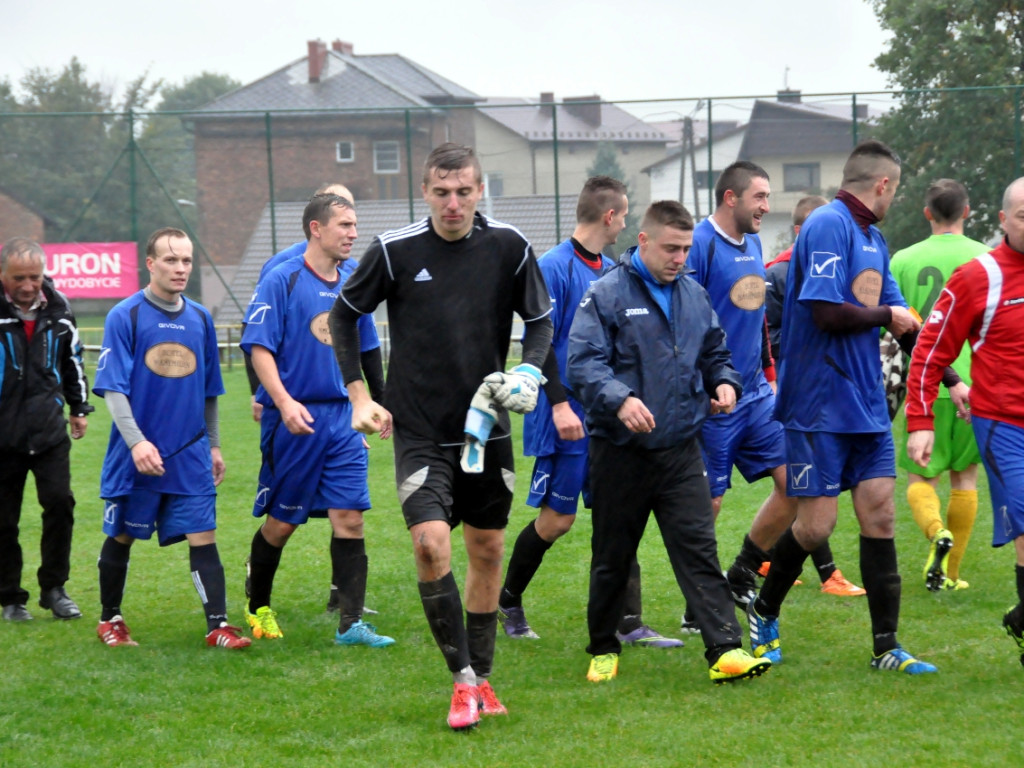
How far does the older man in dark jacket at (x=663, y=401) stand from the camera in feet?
16.2

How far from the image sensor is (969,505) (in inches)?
273

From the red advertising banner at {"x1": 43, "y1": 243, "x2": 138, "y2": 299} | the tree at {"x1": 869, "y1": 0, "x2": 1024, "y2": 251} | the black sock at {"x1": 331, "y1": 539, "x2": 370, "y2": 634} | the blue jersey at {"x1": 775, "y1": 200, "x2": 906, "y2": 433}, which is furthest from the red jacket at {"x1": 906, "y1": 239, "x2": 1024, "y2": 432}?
the red advertising banner at {"x1": 43, "y1": 243, "x2": 138, "y2": 299}

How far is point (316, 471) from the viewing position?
20.0 feet

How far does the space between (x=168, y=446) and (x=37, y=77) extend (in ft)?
204

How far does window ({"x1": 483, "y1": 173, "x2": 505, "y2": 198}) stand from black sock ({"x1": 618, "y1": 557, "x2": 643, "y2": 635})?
52.4 ft

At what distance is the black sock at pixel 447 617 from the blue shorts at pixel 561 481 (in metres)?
1.46

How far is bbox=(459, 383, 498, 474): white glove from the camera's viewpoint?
4492 mm

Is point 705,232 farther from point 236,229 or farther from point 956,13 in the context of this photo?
point 956,13

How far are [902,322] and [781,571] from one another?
120cm

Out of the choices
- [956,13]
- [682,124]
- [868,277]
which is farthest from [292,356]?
[956,13]

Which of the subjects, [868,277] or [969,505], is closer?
[868,277]

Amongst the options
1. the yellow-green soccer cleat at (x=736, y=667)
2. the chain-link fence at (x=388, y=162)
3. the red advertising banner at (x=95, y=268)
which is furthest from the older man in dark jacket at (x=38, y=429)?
the red advertising banner at (x=95, y=268)

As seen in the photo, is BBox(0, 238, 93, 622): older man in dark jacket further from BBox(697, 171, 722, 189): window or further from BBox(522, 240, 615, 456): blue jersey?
BBox(697, 171, 722, 189): window

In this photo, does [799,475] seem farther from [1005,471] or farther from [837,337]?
[1005,471]
